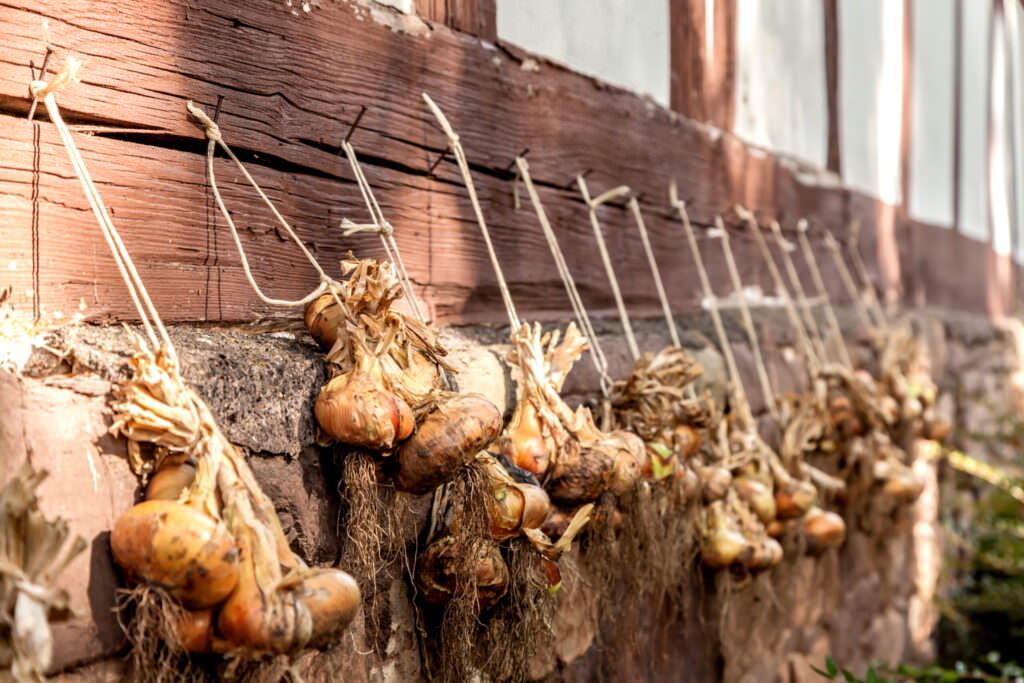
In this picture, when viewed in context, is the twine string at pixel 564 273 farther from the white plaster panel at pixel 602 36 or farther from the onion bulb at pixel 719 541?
the onion bulb at pixel 719 541

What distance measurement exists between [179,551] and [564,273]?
1536 millimetres

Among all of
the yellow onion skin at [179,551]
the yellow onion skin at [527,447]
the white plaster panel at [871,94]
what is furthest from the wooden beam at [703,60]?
the yellow onion skin at [179,551]

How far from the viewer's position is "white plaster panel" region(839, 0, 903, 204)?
514cm

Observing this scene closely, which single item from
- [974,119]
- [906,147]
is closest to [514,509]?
[906,147]

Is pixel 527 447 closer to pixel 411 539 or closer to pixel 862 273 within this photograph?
pixel 411 539

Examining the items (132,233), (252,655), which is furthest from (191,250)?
(252,655)

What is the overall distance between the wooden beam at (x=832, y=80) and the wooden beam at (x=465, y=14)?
8.93 feet

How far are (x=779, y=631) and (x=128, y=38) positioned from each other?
115 inches

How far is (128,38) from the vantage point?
165 centimetres

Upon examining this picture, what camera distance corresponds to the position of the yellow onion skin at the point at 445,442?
5.43 ft

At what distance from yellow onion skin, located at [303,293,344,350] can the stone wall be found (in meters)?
0.03

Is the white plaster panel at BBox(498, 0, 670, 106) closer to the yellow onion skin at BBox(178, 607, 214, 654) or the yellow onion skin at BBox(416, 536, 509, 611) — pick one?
the yellow onion skin at BBox(416, 536, 509, 611)

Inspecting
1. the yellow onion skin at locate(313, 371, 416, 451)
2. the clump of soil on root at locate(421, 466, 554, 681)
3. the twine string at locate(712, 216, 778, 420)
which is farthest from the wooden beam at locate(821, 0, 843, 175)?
the yellow onion skin at locate(313, 371, 416, 451)

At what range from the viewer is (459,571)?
183 centimetres
